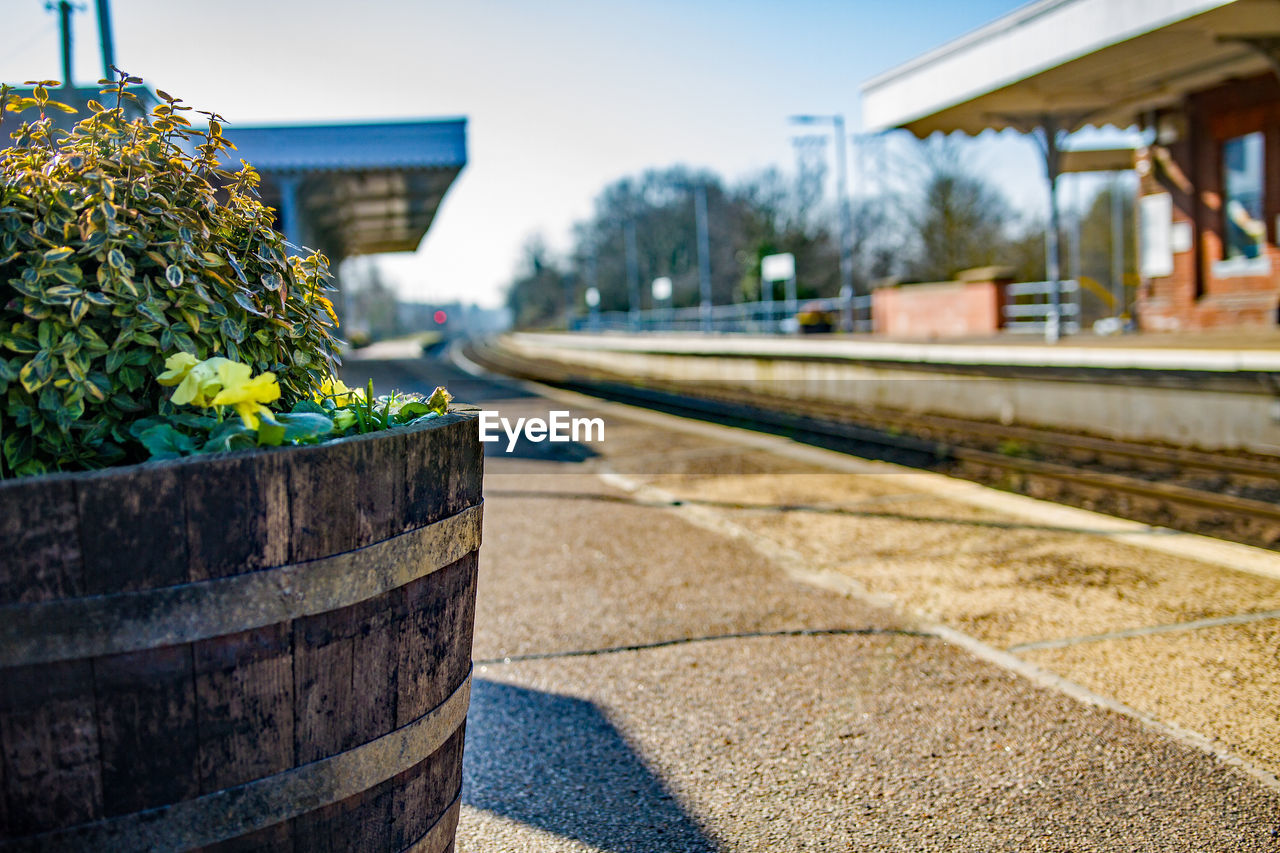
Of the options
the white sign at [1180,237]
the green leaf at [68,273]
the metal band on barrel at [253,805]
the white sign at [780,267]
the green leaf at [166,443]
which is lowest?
the metal band on barrel at [253,805]

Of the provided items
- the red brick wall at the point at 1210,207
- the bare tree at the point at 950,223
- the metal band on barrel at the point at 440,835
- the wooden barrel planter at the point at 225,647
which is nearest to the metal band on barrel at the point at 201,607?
the wooden barrel planter at the point at 225,647

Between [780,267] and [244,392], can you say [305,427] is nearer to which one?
[244,392]

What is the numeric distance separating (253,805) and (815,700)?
259 cm

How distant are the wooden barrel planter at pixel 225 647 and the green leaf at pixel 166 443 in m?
0.14

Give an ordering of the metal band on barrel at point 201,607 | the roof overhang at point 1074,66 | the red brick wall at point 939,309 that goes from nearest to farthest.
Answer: the metal band on barrel at point 201,607 < the roof overhang at point 1074,66 < the red brick wall at point 939,309

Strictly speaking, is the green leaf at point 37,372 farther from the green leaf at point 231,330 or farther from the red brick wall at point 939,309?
the red brick wall at point 939,309

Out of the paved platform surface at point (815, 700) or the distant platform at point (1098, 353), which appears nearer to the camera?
the paved platform surface at point (815, 700)

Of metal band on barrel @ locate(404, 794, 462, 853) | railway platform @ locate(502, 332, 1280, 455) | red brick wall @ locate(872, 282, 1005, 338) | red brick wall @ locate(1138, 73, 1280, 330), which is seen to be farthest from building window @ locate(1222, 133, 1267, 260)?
metal band on barrel @ locate(404, 794, 462, 853)

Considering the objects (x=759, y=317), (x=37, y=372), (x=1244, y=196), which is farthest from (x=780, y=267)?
(x=37, y=372)

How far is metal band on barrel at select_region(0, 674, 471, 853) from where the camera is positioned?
160cm

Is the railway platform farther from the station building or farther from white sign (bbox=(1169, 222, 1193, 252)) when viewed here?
white sign (bbox=(1169, 222, 1193, 252))

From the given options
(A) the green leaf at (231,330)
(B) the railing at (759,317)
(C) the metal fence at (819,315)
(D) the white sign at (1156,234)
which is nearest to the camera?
(A) the green leaf at (231,330)

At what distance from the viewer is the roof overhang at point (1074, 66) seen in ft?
41.9

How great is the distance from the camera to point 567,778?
3.31 m
